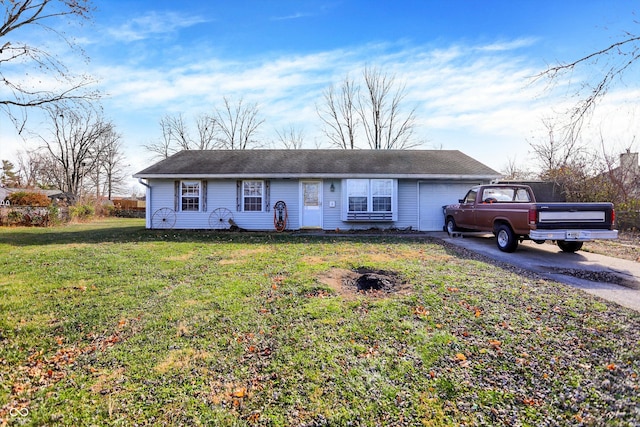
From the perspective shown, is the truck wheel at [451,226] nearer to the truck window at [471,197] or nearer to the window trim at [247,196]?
the truck window at [471,197]

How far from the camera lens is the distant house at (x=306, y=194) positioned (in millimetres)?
12641

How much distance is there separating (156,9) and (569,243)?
12542 millimetres

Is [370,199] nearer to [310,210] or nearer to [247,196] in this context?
[310,210]

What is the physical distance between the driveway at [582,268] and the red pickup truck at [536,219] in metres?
0.46

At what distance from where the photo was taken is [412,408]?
88.4 inches

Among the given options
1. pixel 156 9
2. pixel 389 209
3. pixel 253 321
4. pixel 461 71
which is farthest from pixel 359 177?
pixel 253 321

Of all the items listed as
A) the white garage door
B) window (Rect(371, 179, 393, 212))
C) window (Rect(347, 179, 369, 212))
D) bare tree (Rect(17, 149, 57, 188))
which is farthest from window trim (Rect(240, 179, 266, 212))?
bare tree (Rect(17, 149, 57, 188))

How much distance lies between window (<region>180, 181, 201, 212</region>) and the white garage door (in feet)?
32.2

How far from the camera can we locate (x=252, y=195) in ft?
43.1

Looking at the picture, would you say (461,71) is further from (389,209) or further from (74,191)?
(74,191)

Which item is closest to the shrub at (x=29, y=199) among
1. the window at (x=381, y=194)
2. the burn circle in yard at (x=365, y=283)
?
the window at (x=381, y=194)

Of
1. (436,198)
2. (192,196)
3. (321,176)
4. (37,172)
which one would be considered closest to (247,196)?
(192,196)

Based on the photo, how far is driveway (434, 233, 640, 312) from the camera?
15.6 ft

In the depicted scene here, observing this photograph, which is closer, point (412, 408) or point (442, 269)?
point (412, 408)
